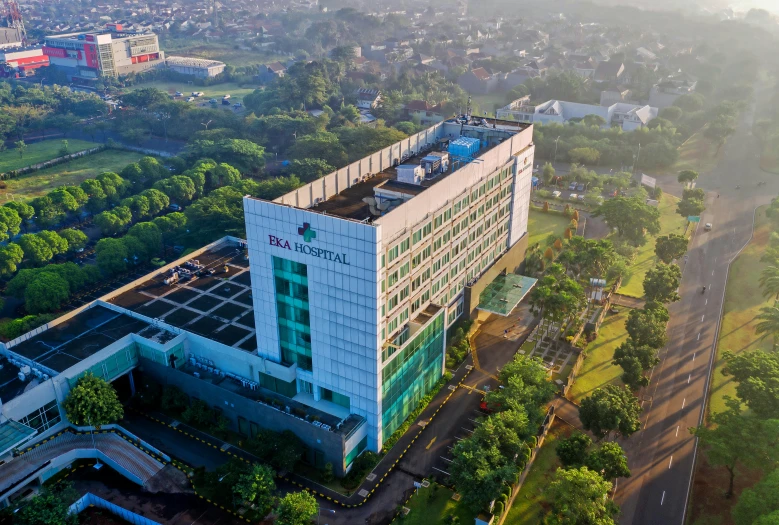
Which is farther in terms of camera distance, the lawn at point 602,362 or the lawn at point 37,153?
the lawn at point 37,153

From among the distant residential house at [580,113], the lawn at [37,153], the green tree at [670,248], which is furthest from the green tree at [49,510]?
the distant residential house at [580,113]

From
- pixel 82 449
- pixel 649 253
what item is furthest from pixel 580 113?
pixel 82 449

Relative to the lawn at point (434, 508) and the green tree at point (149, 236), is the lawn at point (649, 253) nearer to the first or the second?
the lawn at point (434, 508)

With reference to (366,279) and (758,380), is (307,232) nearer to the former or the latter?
(366,279)

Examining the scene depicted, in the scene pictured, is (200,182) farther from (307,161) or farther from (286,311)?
(286,311)

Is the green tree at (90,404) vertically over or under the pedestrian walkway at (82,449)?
over

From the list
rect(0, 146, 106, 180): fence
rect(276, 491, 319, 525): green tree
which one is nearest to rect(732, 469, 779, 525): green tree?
rect(276, 491, 319, 525): green tree

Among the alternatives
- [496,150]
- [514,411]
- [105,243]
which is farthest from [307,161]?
[514,411]

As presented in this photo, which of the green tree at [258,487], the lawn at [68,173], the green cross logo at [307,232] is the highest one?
the green cross logo at [307,232]
